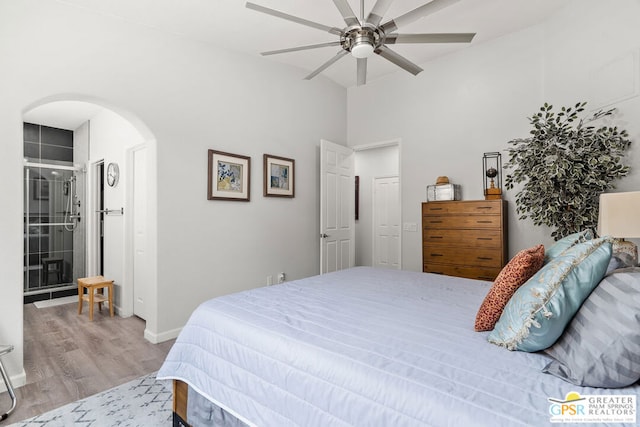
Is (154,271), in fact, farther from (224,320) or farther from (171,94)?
(224,320)

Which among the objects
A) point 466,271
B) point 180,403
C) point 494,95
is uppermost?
point 494,95

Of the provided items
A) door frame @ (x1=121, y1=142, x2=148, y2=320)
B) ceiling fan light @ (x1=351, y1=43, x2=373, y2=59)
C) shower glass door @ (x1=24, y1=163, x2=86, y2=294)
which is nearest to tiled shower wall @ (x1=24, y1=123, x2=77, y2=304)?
shower glass door @ (x1=24, y1=163, x2=86, y2=294)

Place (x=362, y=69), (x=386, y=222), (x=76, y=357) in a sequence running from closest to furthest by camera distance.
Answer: (x=362, y=69) → (x=76, y=357) → (x=386, y=222)

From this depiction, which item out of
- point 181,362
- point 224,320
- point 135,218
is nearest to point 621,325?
point 224,320

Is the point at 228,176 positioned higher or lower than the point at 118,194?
higher

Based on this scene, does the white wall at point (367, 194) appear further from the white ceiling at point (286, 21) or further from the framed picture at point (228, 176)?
the framed picture at point (228, 176)

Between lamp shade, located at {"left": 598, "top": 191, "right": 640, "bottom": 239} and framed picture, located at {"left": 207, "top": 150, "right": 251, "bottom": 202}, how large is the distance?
3165 millimetres

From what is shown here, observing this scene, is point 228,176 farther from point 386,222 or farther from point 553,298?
point 386,222

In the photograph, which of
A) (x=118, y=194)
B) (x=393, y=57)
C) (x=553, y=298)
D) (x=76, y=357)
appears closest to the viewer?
(x=553, y=298)

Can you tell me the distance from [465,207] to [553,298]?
8.61ft

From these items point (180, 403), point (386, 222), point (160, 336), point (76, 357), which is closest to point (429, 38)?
point (180, 403)

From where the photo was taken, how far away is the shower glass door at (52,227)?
4.86 metres

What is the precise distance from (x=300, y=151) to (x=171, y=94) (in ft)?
5.63

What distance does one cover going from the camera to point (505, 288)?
4.33ft
